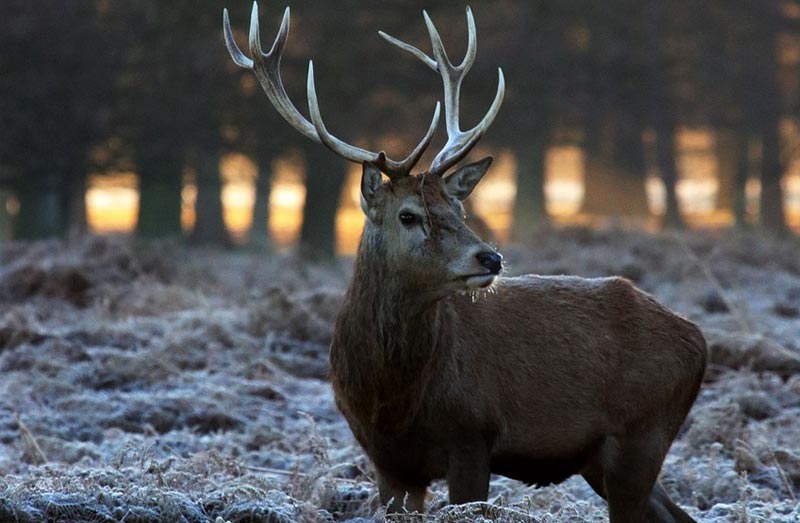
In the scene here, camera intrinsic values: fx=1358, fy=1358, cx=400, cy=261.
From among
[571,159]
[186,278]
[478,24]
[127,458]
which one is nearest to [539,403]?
[127,458]

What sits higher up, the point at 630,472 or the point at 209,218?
the point at 630,472

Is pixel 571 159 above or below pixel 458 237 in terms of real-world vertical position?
below

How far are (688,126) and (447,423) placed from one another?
28518mm

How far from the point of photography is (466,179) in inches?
248

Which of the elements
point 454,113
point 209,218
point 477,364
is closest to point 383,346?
point 477,364

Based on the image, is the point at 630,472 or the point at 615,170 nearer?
the point at 630,472

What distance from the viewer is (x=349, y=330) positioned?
232 inches

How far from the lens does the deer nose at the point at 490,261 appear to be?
5633mm

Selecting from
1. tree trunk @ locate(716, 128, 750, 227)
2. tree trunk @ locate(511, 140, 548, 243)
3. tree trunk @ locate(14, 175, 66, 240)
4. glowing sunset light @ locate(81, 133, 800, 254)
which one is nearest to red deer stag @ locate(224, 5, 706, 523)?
tree trunk @ locate(14, 175, 66, 240)

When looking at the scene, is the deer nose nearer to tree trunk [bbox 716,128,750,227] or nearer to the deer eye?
the deer eye

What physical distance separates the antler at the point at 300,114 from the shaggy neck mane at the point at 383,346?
33cm

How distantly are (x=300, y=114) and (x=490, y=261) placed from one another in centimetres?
143

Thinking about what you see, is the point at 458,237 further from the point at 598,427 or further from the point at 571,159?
the point at 571,159

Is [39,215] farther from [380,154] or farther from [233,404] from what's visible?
[380,154]
